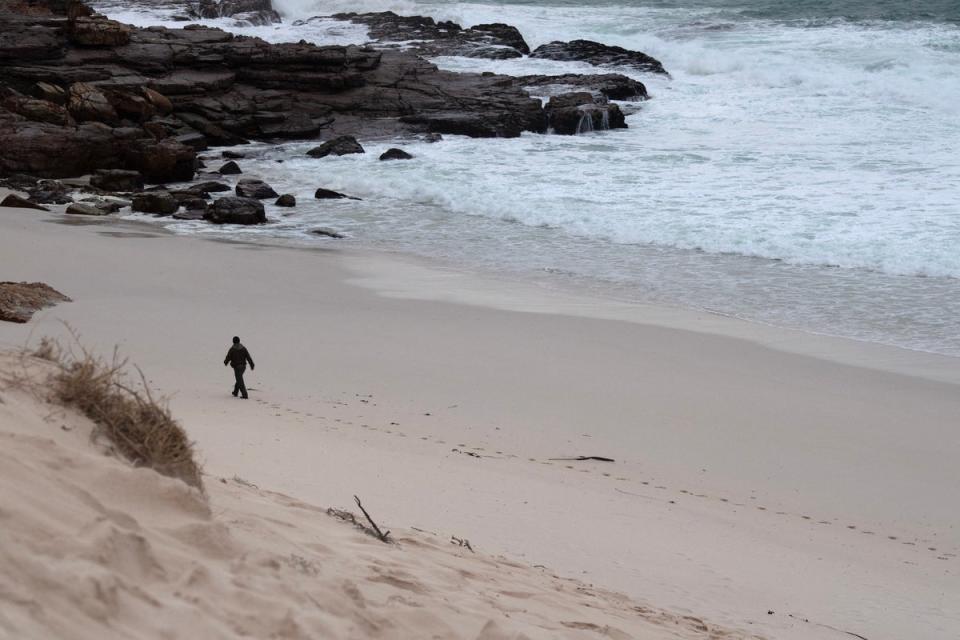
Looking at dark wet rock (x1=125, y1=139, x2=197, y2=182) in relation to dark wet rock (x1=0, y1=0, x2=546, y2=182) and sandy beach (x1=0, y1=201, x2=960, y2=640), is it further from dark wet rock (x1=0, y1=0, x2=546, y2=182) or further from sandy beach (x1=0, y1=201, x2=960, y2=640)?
sandy beach (x1=0, y1=201, x2=960, y2=640)

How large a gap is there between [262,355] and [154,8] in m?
34.4

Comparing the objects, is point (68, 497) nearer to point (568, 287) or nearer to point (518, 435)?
point (518, 435)

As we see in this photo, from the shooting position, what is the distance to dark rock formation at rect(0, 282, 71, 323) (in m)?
11.2

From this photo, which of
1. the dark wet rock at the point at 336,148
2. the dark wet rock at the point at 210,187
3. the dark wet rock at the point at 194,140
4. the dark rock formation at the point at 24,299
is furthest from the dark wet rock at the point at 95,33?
the dark rock formation at the point at 24,299

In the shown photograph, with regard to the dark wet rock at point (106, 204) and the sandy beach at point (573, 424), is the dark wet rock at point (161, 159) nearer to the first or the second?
the dark wet rock at point (106, 204)

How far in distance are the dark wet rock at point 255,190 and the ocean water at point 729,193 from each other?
2.09 ft

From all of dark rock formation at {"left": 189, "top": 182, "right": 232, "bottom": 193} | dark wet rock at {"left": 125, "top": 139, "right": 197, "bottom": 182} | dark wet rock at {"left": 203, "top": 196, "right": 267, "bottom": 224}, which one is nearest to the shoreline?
dark wet rock at {"left": 203, "top": 196, "right": 267, "bottom": 224}

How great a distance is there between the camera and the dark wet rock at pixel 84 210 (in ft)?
58.2

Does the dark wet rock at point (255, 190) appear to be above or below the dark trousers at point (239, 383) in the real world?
above

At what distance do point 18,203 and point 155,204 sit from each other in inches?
84.8

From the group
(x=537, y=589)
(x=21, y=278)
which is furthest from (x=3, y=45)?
→ (x=537, y=589)

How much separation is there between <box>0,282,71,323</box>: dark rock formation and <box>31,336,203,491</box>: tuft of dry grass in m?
6.84

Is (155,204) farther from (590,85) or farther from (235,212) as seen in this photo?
(590,85)

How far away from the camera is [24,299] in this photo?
11.8 m
